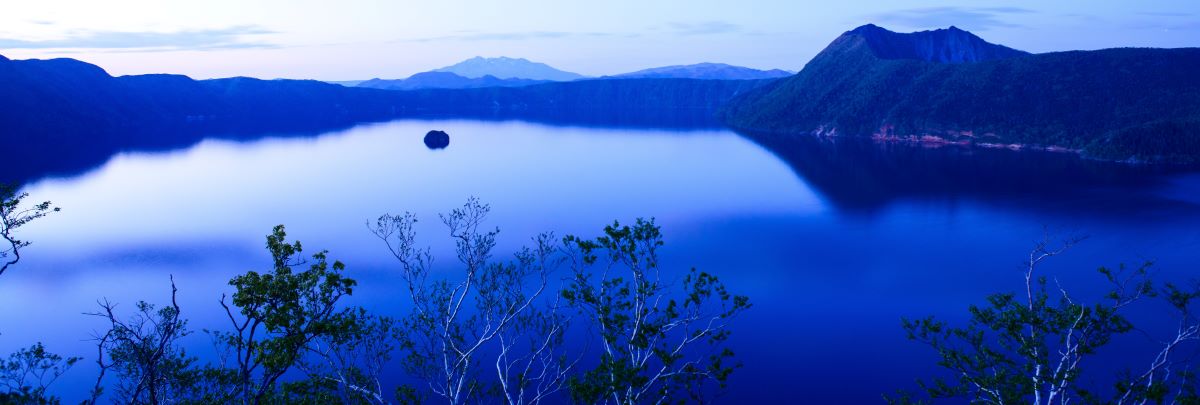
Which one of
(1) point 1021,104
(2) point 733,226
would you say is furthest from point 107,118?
(1) point 1021,104

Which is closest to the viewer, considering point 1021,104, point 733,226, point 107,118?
point 733,226

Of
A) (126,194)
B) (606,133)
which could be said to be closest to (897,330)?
(126,194)

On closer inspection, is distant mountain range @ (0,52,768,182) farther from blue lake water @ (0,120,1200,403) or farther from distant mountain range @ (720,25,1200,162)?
distant mountain range @ (720,25,1200,162)

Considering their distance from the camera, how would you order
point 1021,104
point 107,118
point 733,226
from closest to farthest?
1. point 733,226
2. point 1021,104
3. point 107,118

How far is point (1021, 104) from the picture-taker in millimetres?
110875

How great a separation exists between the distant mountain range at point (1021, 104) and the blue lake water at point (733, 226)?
8.64 metres

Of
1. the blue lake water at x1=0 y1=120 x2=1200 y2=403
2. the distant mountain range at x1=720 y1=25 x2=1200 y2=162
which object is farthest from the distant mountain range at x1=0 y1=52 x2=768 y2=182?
the distant mountain range at x1=720 y1=25 x2=1200 y2=162

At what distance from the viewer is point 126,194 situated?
67500mm

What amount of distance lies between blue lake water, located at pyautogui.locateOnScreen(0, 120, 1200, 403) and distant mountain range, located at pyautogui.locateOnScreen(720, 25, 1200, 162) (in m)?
8.64

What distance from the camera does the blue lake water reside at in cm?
3028

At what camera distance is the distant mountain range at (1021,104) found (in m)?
90.0

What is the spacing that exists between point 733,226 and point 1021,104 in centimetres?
8147

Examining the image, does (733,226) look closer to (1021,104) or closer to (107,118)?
(1021,104)

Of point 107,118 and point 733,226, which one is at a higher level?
point 107,118
